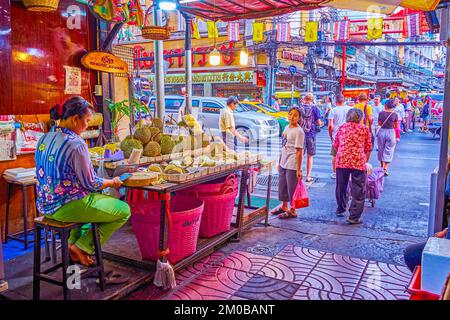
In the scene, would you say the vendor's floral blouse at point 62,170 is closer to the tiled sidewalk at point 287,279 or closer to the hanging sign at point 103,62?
the tiled sidewalk at point 287,279

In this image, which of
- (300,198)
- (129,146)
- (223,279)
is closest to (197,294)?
(223,279)

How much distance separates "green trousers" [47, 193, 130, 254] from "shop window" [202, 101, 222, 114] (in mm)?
11609

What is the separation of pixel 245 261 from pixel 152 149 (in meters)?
1.74

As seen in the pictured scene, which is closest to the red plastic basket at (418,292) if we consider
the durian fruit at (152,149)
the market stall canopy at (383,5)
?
the market stall canopy at (383,5)

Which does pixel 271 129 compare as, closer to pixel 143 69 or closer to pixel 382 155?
pixel 382 155

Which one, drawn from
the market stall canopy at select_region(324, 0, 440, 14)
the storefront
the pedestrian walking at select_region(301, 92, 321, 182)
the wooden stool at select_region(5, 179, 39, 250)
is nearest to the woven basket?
the wooden stool at select_region(5, 179, 39, 250)

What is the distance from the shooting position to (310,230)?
5.34 meters

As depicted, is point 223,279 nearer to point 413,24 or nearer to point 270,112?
point 413,24

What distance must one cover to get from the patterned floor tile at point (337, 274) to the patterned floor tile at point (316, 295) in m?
0.06

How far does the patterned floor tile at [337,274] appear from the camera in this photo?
373 cm

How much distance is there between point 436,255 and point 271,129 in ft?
42.9

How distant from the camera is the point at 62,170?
10.4 ft

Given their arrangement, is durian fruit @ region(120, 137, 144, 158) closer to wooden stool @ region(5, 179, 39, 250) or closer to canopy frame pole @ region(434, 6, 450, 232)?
wooden stool @ region(5, 179, 39, 250)

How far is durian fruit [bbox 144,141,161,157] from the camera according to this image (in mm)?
4742
